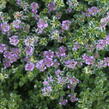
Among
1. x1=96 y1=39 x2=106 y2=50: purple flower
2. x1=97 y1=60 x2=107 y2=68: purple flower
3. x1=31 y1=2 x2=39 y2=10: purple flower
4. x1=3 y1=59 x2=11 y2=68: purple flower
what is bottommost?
x1=3 y1=59 x2=11 y2=68: purple flower

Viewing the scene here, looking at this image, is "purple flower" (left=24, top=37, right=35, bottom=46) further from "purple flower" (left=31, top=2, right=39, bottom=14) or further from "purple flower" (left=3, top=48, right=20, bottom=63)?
"purple flower" (left=31, top=2, right=39, bottom=14)

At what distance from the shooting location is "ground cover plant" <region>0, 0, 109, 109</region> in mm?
2773

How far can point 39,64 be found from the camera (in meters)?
2.78

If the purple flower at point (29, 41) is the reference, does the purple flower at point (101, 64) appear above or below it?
below

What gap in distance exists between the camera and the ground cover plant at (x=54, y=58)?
277cm

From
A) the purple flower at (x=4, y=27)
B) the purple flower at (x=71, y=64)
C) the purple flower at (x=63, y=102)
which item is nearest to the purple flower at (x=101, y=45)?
the purple flower at (x=71, y=64)

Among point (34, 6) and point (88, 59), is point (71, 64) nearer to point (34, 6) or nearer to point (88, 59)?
point (88, 59)

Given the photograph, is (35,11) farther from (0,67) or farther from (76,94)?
(76,94)

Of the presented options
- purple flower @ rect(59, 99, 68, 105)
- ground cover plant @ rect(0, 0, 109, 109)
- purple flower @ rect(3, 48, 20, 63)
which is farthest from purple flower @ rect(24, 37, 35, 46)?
purple flower @ rect(59, 99, 68, 105)

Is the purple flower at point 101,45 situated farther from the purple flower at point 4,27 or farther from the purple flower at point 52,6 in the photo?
the purple flower at point 4,27


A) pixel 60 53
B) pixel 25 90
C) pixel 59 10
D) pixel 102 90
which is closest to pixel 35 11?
pixel 59 10

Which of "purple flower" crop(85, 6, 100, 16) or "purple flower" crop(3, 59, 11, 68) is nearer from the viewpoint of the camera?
"purple flower" crop(3, 59, 11, 68)

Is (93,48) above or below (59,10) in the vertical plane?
below

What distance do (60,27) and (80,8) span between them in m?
0.23
